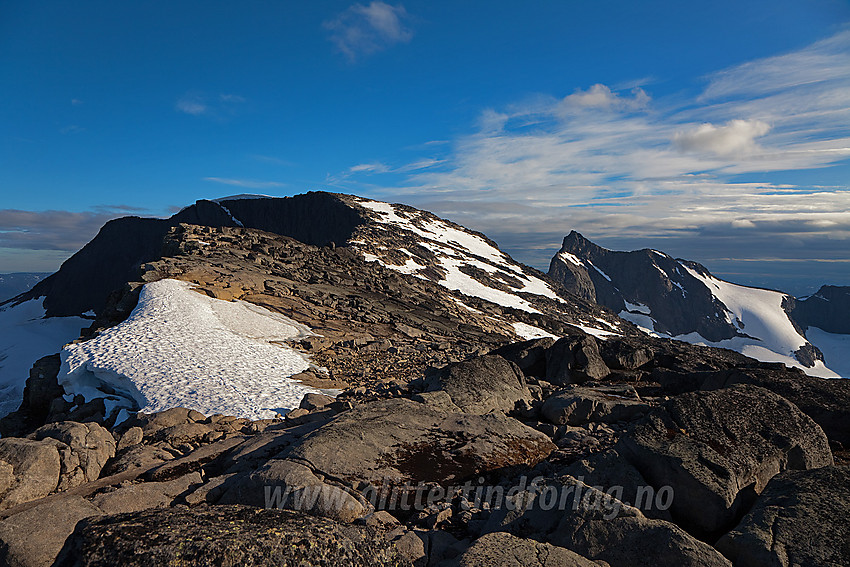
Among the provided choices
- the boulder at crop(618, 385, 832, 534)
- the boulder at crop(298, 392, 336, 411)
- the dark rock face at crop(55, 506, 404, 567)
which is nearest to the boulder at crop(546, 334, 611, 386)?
the boulder at crop(618, 385, 832, 534)

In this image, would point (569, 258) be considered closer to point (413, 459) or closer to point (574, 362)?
point (574, 362)

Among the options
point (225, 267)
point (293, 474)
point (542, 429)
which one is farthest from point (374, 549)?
point (225, 267)

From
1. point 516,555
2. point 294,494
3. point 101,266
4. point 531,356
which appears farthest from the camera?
point 101,266

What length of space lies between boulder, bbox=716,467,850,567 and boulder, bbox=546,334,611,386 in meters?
12.2

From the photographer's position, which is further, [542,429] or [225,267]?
[225,267]

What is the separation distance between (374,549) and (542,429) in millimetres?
7806

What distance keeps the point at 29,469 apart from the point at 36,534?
382 centimetres

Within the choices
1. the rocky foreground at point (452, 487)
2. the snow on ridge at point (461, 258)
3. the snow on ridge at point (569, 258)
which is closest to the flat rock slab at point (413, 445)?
the rocky foreground at point (452, 487)

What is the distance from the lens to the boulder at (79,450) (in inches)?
385

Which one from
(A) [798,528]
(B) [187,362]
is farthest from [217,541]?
(B) [187,362]

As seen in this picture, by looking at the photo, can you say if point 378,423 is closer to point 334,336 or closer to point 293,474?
point 293,474

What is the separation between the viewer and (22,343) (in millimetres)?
55625

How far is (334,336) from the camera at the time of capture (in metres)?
28.4

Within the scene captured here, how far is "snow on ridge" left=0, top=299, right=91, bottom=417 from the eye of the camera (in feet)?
127
